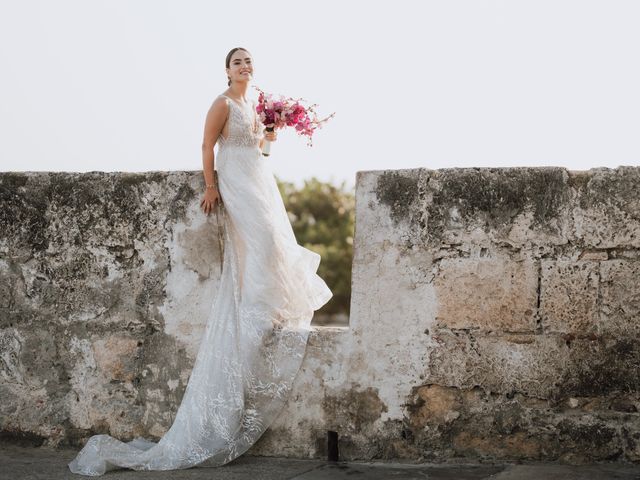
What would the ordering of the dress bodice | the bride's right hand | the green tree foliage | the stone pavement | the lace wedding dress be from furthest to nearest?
1. the green tree foliage
2. the dress bodice
3. the bride's right hand
4. the lace wedding dress
5. the stone pavement

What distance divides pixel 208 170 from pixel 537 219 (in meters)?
1.80

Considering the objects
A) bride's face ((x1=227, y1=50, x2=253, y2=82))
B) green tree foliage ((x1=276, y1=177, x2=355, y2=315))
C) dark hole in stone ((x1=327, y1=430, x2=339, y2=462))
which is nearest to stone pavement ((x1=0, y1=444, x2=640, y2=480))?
dark hole in stone ((x1=327, y1=430, x2=339, y2=462))

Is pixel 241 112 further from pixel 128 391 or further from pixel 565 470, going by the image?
pixel 565 470

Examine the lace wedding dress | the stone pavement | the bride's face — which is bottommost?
the stone pavement

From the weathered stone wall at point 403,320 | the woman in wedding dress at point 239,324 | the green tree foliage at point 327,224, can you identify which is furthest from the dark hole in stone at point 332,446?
the green tree foliage at point 327,224

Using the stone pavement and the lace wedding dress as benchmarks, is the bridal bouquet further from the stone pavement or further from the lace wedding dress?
the stone pavement

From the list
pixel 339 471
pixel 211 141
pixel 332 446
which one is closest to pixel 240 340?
pixel 332 446

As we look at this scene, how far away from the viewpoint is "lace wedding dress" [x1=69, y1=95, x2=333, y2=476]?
4746 millimetres

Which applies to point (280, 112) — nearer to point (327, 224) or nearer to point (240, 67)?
point (240, 67)

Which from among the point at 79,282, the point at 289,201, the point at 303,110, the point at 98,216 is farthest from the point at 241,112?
the point at 289,201

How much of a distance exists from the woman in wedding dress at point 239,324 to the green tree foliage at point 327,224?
23859 millimetres

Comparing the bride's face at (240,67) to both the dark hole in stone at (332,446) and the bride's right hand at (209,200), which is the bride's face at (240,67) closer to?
the bride's right hand at (209,200)

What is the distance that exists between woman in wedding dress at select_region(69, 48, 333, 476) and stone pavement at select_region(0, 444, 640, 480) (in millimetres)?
109

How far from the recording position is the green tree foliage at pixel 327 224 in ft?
97.7
